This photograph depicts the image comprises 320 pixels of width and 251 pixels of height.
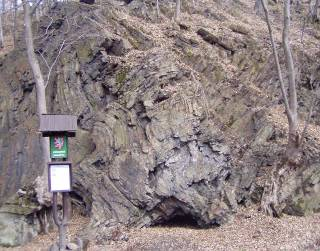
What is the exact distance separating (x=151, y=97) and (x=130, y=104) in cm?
65

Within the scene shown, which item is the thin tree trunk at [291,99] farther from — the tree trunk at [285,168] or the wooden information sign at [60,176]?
the wooden information sign at [60,176]

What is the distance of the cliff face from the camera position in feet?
36.9

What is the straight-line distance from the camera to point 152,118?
11.9 m

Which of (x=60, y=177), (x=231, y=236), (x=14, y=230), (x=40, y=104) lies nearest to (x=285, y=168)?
(x=231, y=236)

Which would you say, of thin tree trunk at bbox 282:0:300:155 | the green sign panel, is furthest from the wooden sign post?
thin tree trunk at bbox 282:0:300:155

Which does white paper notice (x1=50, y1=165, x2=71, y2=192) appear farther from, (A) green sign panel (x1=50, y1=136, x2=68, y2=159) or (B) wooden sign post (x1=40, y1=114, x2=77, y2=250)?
(A) green sign panel (x1=50, y1=136, x2=68, y2=159)

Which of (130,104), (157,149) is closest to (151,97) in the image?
(130,104)

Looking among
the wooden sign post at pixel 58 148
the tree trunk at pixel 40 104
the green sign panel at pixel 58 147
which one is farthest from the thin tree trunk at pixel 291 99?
the tree trunk at pixel 40 104

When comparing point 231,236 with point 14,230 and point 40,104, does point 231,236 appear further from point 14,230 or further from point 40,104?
point 40,104

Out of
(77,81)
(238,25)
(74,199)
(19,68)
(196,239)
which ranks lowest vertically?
(196,239)

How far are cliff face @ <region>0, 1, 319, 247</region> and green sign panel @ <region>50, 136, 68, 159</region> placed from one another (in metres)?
2.76

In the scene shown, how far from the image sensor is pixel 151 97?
12312 mm

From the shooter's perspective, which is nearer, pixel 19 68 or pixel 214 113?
pixel 214 113

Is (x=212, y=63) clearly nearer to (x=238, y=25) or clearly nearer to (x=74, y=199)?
(x=238, y=25)
